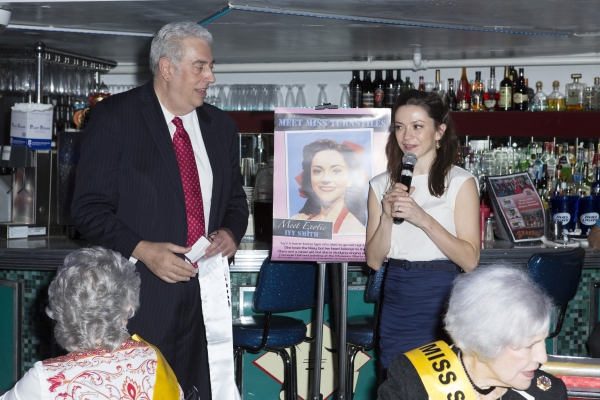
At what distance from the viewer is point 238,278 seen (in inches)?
166

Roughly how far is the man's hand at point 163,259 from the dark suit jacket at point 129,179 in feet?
0.11

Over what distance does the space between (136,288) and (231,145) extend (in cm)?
114

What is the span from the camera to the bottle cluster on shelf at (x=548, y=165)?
5.52 meters

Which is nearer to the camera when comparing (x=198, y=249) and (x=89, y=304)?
(x=89, y=304)

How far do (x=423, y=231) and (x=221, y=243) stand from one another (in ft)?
2.46

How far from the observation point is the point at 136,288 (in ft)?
6.79

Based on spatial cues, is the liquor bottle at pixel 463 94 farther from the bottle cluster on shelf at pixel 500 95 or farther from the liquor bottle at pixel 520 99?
the liquor bottle at pixel 520 99

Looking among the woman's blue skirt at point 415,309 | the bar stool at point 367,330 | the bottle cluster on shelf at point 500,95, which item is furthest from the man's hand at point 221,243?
the bottle cluster on shelf at point 500,95

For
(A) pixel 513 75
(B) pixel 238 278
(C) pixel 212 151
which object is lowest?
(B) pixel 238 278

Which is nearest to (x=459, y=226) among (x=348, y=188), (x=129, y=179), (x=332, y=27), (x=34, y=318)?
(x=348, y=188)

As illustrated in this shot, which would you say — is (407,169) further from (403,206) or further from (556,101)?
(556,101)

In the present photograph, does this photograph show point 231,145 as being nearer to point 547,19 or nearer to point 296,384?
point 296,384

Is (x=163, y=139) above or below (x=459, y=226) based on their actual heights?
above

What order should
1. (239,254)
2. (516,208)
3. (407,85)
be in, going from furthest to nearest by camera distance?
(407,85)
(516,208)
(239,254)
